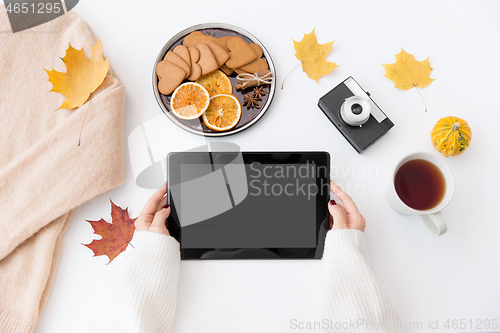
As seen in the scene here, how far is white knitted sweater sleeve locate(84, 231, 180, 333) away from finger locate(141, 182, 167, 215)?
2.2 inches

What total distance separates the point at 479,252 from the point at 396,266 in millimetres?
227

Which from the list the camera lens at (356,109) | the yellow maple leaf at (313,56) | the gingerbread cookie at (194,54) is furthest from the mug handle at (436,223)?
the gingerbread cookie at (194,54)

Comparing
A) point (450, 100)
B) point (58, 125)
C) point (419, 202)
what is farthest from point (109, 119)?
point (450, 100)

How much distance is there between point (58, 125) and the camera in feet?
2.62

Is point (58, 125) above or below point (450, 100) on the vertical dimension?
above

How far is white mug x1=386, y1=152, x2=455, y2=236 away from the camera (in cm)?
73

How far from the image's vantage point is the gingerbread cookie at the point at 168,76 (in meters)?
0.80

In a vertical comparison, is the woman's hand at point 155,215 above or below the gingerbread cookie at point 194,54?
below

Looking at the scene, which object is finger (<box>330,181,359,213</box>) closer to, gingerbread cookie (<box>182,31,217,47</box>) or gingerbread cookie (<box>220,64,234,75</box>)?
gingerbread cookie (<box>220,64,234,75</box>)

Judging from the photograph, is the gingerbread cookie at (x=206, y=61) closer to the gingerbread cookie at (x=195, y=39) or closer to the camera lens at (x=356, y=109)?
the gingerbread cookie at (x=195, y=39)

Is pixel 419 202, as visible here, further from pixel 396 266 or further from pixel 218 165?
pixel 218 165

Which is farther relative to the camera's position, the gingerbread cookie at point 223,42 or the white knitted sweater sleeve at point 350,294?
the gingerbread cookie at point 223,42

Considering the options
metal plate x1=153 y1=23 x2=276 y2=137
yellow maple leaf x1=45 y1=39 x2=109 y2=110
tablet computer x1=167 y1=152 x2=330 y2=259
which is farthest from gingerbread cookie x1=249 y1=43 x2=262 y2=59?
yellow maple leaf x1=45 y1=39 x2=109 y2=110

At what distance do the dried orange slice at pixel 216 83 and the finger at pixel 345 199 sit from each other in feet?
1.24
